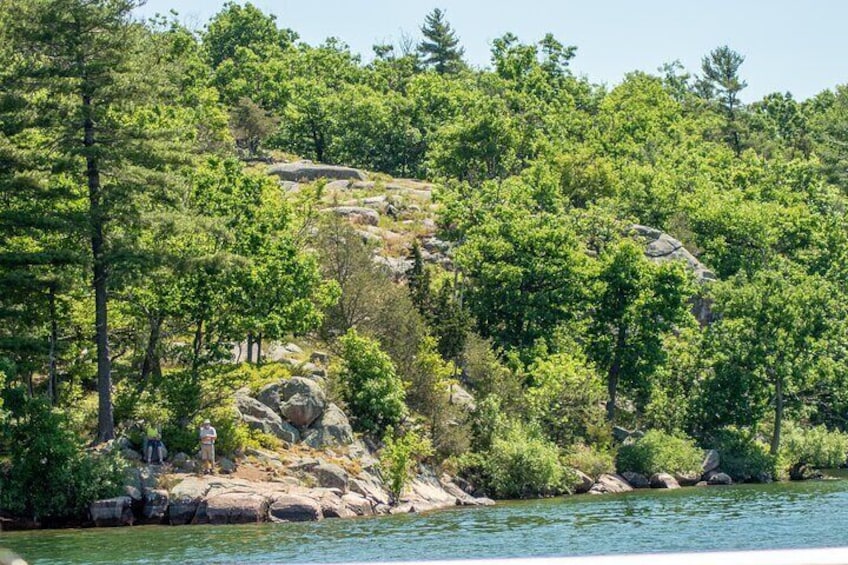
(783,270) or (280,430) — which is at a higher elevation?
(783,270)

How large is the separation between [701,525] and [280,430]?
46.2ft

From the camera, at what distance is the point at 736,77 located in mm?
122500

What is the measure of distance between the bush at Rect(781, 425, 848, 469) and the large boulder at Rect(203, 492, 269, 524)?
3165 cm

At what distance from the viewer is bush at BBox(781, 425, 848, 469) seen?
59062 mm

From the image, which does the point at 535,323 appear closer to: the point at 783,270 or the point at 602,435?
the point at 602,435

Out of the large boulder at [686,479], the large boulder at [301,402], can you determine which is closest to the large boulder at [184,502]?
the large boulder at [301,402]

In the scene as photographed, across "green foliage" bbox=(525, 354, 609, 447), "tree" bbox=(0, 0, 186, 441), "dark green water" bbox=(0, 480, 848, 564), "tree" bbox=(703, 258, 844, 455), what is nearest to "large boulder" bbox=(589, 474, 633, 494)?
"green foliage" bbox=(525, 354, 609, 447)

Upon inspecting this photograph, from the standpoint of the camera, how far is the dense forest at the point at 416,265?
36375 mm

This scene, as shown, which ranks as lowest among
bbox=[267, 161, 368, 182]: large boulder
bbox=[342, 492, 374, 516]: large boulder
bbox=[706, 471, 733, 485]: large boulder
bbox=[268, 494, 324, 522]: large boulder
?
bbox=[706, 471, 733, 485]: large boulder

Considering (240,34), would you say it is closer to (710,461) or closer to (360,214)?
(360,214)

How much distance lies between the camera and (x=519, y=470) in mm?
46094

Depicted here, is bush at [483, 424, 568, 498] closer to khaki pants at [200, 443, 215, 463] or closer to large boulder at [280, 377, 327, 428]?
large boulder at [280, 377, 327, 428]

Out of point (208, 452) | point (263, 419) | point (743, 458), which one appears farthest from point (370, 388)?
point (743, 458)

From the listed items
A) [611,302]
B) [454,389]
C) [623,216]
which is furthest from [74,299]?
[623,216]
